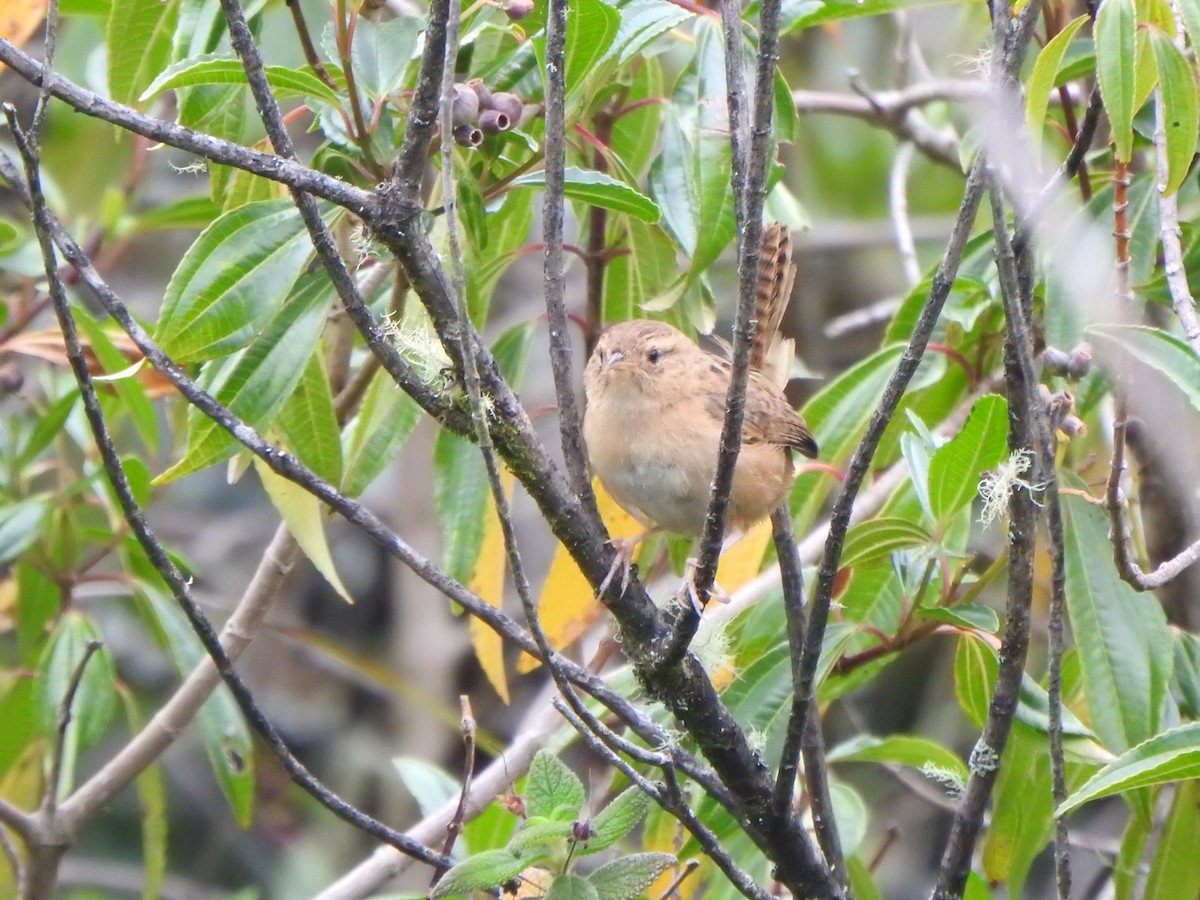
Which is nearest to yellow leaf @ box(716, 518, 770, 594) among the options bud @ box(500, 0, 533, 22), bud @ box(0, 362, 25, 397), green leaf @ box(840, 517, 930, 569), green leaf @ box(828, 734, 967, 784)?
green leaf @ box(828, 734, 967, 784)

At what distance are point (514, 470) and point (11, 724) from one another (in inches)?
91.5

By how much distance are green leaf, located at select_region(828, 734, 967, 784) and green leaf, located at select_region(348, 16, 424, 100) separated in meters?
1.73

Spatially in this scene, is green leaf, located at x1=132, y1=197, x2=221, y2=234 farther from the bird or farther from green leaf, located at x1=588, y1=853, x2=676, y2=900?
green leaf, located at x1=588, y1=853, x2=676, y2=900

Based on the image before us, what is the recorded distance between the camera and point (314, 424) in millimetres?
2838

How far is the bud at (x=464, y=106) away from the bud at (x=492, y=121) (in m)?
0.03

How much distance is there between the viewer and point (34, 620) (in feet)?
12.7

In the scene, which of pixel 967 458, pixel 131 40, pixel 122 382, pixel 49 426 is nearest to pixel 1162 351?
pixel 967 458

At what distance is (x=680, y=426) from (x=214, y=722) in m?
1.48

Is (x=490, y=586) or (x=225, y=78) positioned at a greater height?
(x=225, y=78)

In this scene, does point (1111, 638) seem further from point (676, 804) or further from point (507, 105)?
point (507, 105)

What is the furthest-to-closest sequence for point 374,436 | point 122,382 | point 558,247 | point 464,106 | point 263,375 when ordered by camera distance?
A: point 122,382 < point 374,436 < point 263,375 < point 464,106 < point 558,247

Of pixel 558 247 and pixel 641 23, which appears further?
pixel 641 23

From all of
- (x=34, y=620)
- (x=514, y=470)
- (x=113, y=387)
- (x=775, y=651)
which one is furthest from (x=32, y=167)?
(x=34, y=620)

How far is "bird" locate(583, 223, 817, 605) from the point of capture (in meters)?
3.23
